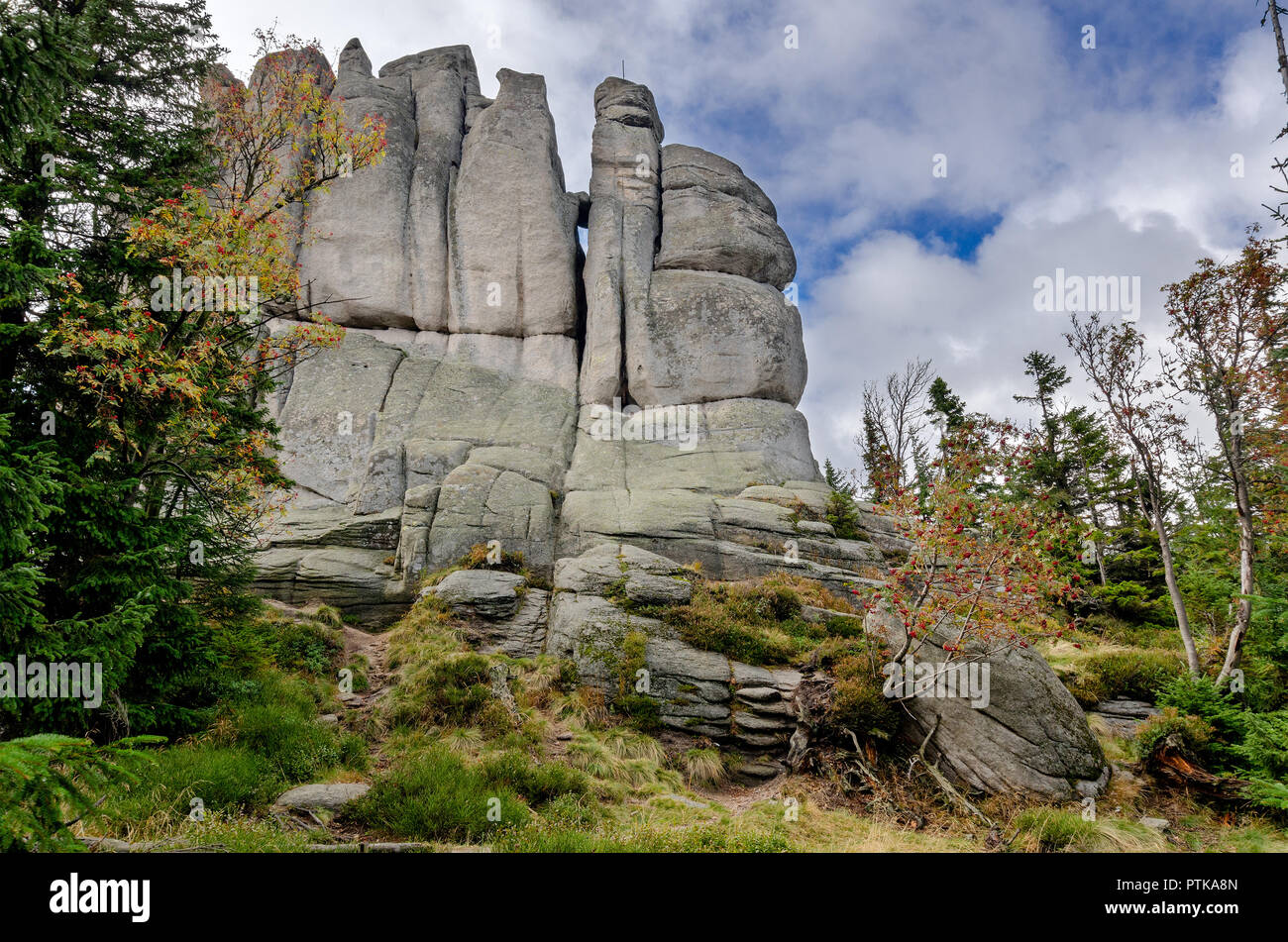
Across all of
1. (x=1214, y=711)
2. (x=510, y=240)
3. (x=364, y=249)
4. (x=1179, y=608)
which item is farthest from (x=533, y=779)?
(x=364, y=249)

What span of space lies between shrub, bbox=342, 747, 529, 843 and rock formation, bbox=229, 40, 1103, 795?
5710 mm

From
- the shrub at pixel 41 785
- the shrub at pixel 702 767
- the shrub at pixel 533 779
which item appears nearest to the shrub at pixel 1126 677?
the shrub at pixel 702 767

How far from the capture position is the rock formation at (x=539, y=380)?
20.6m

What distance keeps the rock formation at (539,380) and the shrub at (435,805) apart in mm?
5710

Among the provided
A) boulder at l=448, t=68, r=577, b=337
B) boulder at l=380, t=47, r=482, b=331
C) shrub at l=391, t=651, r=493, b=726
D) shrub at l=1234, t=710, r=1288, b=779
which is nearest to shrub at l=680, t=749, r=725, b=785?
shrub at l=391, t=651, r=493, b=726

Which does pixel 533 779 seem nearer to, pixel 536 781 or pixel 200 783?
pixel 536 781

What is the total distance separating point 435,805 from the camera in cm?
878

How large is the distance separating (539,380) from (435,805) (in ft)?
80.3

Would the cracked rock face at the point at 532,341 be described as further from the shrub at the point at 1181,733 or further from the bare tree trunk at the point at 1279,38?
the bare tree trunk at the point at 1279,38

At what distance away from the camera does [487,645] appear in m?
17.0

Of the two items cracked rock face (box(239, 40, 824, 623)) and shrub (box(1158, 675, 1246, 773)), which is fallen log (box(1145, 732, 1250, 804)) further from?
cracked rock face (box(239, 40, 824, 623))

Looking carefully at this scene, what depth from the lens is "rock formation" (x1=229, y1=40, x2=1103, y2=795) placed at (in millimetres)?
20597

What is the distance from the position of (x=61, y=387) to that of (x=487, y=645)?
34.9 ft
